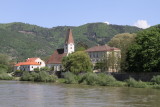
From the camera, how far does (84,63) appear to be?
8938cm

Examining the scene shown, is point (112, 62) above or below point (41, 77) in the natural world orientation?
above

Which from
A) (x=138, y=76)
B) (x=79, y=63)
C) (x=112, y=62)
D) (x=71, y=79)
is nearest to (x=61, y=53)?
(x=79, y=63)

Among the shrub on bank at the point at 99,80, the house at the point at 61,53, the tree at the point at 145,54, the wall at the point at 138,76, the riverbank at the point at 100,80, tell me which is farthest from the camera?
the house at the point at 61,53

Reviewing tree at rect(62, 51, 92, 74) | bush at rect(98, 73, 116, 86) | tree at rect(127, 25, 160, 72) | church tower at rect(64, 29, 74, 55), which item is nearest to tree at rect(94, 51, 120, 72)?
tree at rect(62, 51, 92, 74)

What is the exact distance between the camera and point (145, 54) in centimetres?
6900

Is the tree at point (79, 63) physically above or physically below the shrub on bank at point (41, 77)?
above

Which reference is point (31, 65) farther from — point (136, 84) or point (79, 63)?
point (136, 84)

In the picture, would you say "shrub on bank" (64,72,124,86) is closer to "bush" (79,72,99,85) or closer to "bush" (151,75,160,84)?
"bush" (79,72,99,85)

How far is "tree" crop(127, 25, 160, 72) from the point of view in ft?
225

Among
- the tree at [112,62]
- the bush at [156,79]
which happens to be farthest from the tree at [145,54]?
the tree at [112,62]

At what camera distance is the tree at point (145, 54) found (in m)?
68.6

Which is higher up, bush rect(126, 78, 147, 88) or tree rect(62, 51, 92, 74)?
tree rect(62, 51, 92, 74)

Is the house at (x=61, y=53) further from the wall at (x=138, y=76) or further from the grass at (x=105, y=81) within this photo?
the wall at (x=138, y=76)

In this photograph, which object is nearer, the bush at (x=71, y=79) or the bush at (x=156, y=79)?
the bush at (x=156, y=79)
